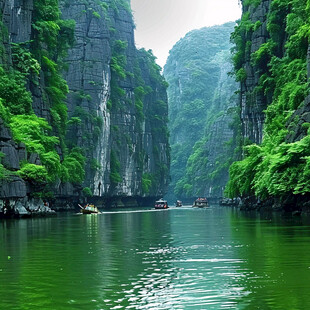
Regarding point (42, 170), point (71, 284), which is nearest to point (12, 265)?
point (71, 284)

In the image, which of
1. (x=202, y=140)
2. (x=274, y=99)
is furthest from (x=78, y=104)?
(x=202, y=140)

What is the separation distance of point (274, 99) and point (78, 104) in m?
37.2

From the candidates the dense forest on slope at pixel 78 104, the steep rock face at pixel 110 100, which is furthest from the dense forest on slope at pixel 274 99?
the steep rock face at pixel 110 100

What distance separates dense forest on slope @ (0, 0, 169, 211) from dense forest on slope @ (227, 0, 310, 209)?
15.4 m

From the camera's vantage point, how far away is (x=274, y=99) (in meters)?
58.5

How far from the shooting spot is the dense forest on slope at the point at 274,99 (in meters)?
38.6

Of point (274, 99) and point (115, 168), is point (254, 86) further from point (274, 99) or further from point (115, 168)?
point (115, 168)

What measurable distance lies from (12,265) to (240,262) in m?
5.10

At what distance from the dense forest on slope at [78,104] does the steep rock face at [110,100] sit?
14cm

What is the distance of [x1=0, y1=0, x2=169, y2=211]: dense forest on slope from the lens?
5131cm

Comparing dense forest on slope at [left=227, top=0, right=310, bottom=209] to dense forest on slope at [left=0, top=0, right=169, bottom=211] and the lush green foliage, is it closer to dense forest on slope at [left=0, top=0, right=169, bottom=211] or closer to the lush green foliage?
dense forest on slope at [left=0, top=0, right=169, bottom=211]

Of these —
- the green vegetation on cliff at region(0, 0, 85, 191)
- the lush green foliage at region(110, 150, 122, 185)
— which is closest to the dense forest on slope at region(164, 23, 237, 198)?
the lush green foliage at region(110, 150, 122, 185)

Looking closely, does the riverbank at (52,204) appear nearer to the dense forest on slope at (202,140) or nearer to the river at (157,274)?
the dense forest on slope at (202,140)

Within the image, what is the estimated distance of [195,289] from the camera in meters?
11.7
